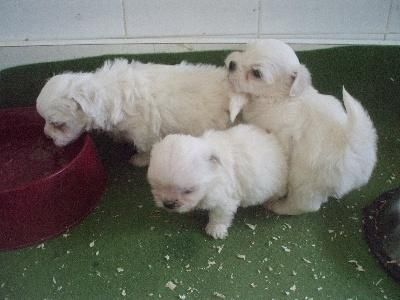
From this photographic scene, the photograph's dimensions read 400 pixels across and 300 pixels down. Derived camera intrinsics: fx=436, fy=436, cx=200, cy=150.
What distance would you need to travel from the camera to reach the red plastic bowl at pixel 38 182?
1686 millimetres

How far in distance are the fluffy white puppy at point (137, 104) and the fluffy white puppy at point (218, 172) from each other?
0.24 m

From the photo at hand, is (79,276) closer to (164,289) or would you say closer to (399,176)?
(164,289)

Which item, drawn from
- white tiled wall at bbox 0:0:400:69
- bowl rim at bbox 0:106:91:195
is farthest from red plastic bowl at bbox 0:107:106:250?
white tiled wall at bbox 0:0:400:69

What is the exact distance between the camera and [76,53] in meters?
2.51

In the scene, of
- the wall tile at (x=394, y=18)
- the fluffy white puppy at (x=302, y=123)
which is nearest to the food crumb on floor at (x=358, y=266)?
the fluffy white puppy at (x=302, y=123)

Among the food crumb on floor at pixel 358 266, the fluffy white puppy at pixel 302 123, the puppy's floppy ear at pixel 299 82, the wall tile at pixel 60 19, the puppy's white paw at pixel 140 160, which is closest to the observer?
the fluffy white puppy at pixel 302 123

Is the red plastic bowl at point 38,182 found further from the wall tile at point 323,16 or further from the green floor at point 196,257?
the wall tile at point 323,16

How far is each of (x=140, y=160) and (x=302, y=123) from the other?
0.86m

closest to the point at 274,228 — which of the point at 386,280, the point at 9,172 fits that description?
the point at 386,280

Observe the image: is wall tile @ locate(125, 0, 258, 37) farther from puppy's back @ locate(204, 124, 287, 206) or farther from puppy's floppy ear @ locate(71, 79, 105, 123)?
puppy's back @ locate(204, 124, 287, 206)

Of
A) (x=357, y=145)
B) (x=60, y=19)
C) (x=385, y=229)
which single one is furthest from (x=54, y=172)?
(x=385, y=229)

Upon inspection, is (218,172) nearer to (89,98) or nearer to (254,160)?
(254,160)

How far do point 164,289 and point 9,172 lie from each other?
0.95 metres

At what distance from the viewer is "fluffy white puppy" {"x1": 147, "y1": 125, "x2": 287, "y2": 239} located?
149 cm
